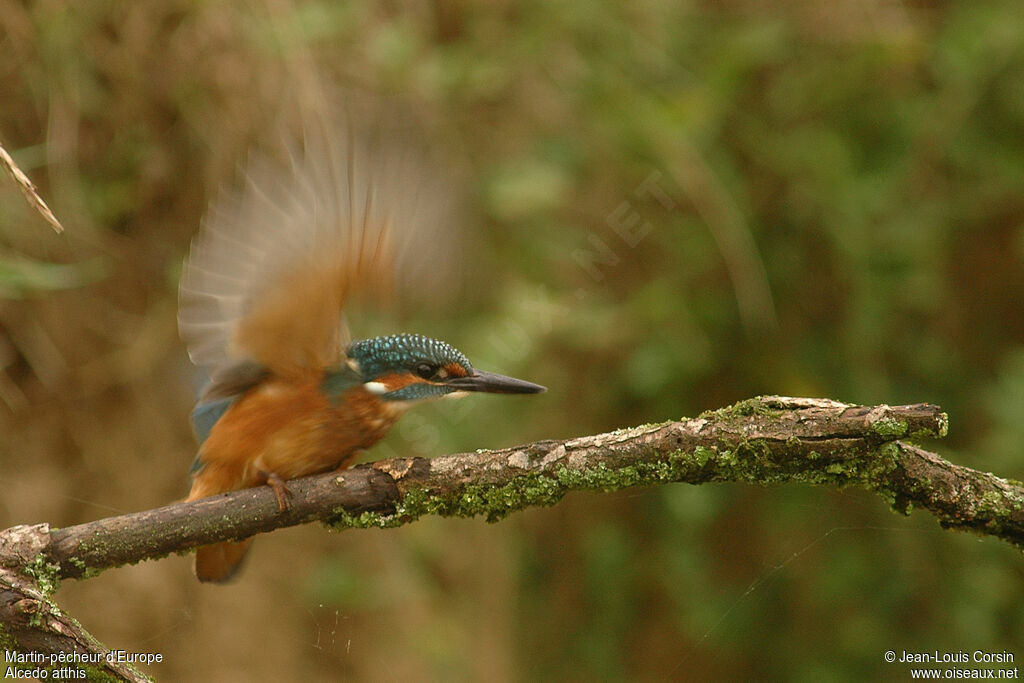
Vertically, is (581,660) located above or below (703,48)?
below

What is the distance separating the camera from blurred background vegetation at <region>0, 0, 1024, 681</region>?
87.9 inches

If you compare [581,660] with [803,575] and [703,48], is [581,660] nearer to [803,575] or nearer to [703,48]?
[803,575]

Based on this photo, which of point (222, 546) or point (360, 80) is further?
point (360, 80)

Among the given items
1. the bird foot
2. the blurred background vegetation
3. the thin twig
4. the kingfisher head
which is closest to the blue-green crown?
the kingfisher head

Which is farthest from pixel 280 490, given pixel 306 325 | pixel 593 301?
pixel 593 301

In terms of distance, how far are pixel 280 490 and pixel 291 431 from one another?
7.4 inches

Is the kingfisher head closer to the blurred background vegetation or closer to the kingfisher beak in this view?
the kingfisher beak

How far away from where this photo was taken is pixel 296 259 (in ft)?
4.95

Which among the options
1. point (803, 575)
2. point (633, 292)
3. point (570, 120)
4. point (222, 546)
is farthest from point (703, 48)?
point (222, 546)

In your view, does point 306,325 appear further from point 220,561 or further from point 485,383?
point 220,561

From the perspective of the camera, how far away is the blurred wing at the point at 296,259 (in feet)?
4.89

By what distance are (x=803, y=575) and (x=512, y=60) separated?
5.22 ft

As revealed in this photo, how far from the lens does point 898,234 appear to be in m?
2.61

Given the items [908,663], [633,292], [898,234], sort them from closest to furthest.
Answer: [908,663] < [898,234] < [633,292]
